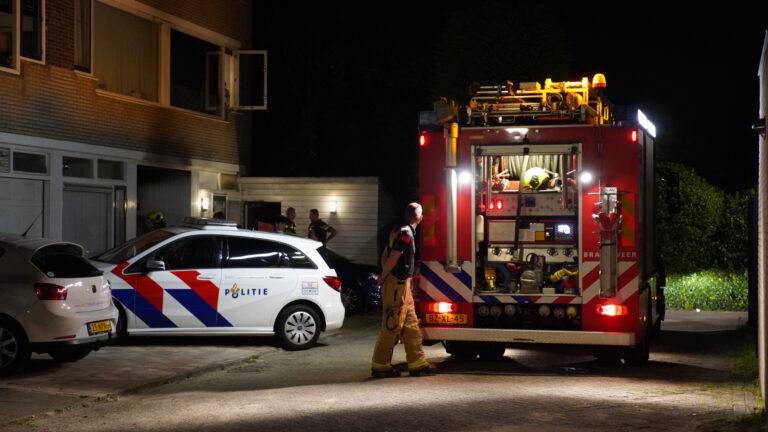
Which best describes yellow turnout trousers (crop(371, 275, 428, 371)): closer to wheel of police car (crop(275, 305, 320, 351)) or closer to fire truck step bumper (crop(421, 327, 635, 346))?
fire truck step bumper (crop(421, 327, 635, 346))

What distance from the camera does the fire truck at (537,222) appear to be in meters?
10.7

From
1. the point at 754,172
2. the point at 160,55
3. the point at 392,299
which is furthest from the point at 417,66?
the point at 392,299

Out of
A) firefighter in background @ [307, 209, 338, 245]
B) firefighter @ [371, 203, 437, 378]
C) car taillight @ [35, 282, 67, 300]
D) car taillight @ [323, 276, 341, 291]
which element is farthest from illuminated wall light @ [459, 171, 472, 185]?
firefighter in background @ [307, 209, 338, 245]

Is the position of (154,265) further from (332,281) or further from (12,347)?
(12,347)

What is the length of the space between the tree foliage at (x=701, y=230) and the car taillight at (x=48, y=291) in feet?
50.3

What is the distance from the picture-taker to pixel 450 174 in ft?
35.8

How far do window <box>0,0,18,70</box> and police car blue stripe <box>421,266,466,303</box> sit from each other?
29.0ft

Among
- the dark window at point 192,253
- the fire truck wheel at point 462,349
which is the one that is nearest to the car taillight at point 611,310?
the fire truck wheel at point 462,349

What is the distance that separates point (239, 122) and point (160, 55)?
337cm

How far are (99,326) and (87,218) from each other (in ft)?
26.0

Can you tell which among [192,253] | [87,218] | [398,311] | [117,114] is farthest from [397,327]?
[117,114]

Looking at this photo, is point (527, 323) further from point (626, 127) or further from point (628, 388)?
point (626, 127)

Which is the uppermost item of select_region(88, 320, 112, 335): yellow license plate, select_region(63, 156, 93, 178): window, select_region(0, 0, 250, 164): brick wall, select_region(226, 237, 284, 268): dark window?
select_region(0, 0, 250, 164): brick wall

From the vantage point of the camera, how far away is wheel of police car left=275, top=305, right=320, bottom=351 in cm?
1327
